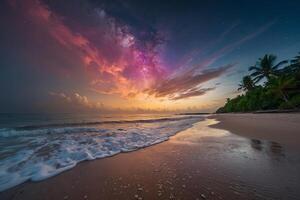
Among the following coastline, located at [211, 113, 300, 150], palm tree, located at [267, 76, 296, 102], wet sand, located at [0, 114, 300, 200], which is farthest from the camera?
palm tree, located at [267, 76, 296, 102]

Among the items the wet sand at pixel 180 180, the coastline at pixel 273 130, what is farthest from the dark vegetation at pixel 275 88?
the wet sand at pixel 180 180

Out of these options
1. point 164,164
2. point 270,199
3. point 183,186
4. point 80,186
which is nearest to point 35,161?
point 80,186

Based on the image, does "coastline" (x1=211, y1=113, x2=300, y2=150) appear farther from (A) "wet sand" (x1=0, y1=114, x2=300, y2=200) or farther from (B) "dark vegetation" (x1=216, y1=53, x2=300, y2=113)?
(B) "dark vegetation" (x1=216, y1=53, x2=300, y2=113)

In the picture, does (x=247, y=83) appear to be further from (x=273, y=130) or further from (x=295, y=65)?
(x=273, y=130)

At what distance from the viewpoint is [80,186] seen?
280 cm

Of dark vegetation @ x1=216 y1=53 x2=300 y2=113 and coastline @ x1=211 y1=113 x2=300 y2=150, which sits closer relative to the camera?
coastline @ x1=211 y1=113 x2=300 y2=150

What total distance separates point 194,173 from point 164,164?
940 mm

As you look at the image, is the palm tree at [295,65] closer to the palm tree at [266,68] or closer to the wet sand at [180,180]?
the palm tree at [266,68]

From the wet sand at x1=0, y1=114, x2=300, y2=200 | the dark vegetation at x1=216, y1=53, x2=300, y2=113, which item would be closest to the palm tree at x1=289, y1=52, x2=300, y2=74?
the dark vegetation at x1=216, y1=53, x2=300, y2=113

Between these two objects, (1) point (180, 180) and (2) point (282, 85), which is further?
(2) point (282, 85)

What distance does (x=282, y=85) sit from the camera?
27766 mm

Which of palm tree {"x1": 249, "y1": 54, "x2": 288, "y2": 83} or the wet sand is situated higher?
A: palm tree {"x1": 249, "y1": 54, "x2": 288, "y2": 83}

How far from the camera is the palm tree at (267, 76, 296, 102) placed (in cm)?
2677

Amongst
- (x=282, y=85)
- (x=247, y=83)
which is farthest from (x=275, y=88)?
(x=247, y=83)
